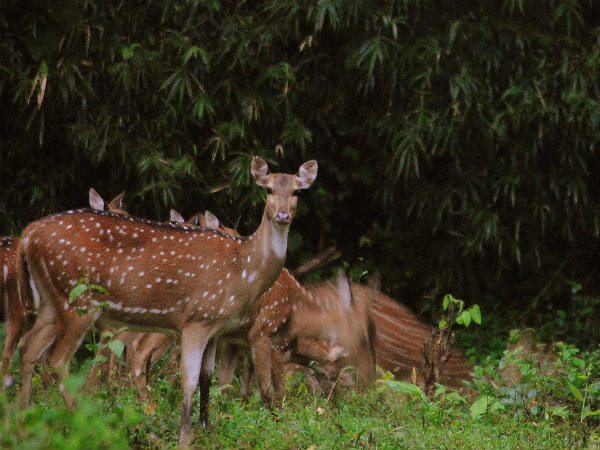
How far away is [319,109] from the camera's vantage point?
860cm

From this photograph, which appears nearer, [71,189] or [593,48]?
[593,48]

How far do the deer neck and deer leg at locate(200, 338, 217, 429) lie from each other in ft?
1.48

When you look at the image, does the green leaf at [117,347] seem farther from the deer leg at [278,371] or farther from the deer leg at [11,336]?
the deer leg at [278,371]

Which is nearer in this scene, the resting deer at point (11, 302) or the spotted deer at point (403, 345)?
the resting deer at point (11, 302)

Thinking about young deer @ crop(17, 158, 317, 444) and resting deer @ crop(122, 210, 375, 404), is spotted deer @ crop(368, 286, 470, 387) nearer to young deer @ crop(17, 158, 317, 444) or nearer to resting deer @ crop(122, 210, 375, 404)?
resting deer @ crop(122, 210, 375, 404)

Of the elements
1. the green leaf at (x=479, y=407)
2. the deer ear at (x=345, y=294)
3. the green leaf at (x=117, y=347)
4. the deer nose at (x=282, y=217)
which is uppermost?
the deer nose at (x=282, y=217)

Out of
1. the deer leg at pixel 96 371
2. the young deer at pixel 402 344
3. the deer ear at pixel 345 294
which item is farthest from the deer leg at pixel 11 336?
the young deer at pixel 402 344

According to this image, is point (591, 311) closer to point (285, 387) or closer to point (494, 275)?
point (494, 275)

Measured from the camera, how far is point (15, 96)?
26.4 ft

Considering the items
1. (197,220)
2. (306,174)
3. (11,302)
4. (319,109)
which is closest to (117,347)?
(306,174)

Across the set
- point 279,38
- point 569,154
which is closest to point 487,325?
point 569,154

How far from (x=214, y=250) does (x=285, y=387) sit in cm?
166

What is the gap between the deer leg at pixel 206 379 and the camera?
5.47 meters

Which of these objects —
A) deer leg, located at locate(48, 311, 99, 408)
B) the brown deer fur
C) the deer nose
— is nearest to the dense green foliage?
the brown deer fur
